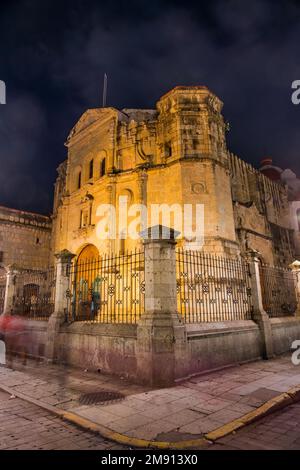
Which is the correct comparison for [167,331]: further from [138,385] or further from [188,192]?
[188,192]

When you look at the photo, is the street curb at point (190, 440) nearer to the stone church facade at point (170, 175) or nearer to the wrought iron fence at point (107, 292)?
the wrought iron fence at point (107, 292)

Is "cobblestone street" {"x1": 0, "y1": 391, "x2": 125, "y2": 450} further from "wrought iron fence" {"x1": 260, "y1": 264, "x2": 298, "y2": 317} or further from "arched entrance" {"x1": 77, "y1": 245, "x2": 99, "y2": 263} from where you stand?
"wrought iron fence" {"x1": 260, "y1": 264, "x2": 298, "y2": 317}

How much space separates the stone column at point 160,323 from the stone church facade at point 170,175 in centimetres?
750

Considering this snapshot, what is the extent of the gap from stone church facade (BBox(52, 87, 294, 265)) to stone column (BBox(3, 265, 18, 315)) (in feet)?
→ 17.1

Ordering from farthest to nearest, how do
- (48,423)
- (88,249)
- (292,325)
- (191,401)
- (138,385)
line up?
(88,249) < (292,325) < (138,385) < (191,401) < (48,423)

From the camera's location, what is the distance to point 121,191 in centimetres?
1730

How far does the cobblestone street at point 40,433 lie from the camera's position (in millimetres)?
3469

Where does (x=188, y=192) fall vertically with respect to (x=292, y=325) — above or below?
above

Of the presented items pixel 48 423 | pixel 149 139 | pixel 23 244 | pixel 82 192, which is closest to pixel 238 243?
pixel 149 139

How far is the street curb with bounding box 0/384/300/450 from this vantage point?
3.46 metres

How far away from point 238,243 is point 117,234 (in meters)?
6.82

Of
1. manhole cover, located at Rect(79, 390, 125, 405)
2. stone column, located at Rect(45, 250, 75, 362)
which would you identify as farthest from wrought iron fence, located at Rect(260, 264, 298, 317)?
manhole cover, located at Rect(79, 390, 125, 405)

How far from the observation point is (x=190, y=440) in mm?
3543

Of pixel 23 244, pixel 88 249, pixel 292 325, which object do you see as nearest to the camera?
pixel 292 325
